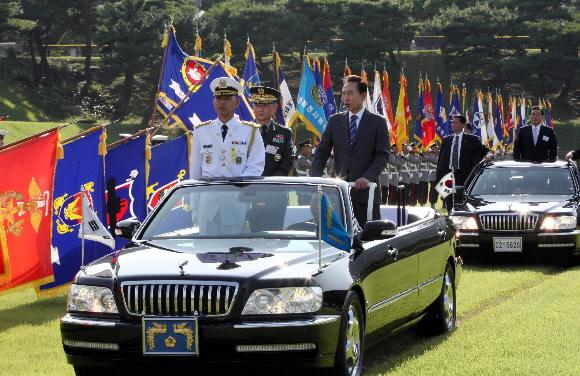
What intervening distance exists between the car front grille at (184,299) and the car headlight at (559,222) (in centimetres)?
944

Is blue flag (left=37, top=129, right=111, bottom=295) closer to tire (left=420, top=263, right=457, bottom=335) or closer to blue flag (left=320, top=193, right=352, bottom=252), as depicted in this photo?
tire (left=420, top=263, right=457, bottom=335)

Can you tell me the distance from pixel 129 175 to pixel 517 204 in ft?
16.6

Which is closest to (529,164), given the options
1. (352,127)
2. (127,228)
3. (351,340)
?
(352,127)

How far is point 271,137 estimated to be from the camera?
469 inches

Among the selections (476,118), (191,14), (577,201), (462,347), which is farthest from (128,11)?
(462,347)

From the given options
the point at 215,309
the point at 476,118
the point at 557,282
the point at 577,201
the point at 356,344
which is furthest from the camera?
the point at 476,118

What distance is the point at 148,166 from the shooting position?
14281 mm

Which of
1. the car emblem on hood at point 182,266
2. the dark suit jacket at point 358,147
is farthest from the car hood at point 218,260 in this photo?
the dark suit jacket at point 358,147

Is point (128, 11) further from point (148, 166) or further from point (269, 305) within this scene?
point (269, 305)

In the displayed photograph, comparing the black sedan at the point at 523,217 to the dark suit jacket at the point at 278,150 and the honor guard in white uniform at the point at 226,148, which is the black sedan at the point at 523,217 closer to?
the dark suit jacket at the point at 278,150

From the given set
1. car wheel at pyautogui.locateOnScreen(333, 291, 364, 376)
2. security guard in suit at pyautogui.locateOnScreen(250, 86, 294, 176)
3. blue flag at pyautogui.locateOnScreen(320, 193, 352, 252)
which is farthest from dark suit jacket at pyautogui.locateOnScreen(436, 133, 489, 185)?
car wheel at pyautogui.locateOnScreen(333, 291, 364, 376)

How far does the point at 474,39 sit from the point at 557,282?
2787 inches

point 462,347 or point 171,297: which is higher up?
point 171,297

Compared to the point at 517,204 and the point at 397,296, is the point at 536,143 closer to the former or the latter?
the point at 517,204
